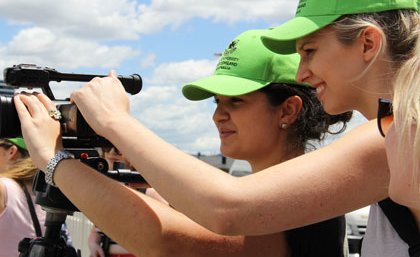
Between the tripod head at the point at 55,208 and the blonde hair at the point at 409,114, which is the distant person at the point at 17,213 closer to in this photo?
the tripod head at the point at 55,208

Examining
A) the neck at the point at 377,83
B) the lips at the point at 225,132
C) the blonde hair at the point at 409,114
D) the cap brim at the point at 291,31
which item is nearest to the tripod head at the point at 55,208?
the lips at the point at 225,132

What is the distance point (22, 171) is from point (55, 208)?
232 centimetres

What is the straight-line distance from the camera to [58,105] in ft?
→ 6.08

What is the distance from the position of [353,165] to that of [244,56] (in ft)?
2.45

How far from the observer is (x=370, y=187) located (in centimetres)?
148

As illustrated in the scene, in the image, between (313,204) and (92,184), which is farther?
(92,184)

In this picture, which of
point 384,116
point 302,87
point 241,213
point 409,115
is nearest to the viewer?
point 409,115

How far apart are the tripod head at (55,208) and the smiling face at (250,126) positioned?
32cm

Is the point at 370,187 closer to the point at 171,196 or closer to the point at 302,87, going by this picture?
the point at 171,196

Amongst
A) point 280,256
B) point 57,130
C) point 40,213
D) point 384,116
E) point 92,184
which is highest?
point 384,116

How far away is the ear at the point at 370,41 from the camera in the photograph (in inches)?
64.4

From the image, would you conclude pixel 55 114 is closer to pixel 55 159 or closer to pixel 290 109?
pixel 55 159

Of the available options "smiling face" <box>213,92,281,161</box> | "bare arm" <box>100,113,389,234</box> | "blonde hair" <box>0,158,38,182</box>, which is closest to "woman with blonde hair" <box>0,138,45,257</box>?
"blonde hair" <box>0,158,38,182</box>

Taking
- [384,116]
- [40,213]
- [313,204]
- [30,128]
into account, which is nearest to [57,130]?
[30,128]
